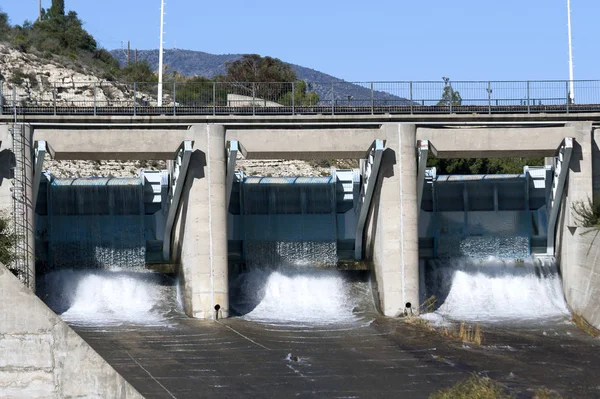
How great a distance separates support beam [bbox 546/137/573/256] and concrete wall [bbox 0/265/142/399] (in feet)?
85.6

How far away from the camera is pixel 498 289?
44.4 meters

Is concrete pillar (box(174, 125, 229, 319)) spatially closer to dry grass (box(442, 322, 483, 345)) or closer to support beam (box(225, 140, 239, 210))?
support beam (box(225, 140, 239, 210))

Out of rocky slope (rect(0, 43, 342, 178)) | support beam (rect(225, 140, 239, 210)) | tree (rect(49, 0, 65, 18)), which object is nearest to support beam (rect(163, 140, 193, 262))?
support beam (rect(225, 140, 239, 210))

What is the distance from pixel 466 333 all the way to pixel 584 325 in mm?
4791

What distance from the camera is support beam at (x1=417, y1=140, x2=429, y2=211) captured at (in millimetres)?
42250

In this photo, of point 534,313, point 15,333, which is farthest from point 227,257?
point 15,333

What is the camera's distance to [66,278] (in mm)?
43031

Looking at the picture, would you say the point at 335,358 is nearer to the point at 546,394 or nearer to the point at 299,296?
the point at 546,394

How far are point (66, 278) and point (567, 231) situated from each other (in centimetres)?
1815

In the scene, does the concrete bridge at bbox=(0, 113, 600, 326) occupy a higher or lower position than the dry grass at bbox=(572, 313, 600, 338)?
higher

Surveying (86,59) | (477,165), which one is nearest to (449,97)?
(477,165)

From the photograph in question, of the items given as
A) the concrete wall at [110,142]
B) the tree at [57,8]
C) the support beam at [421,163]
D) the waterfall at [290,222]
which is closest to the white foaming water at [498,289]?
the support beam at [421,163]

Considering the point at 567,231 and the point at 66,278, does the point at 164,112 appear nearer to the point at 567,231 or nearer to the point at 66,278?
the point at 66,278

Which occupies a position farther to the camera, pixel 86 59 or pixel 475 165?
pixel 86 59
